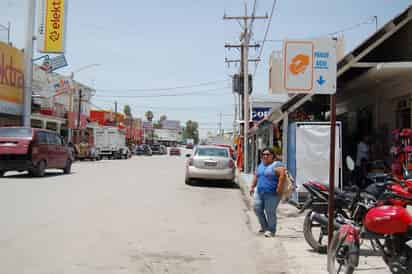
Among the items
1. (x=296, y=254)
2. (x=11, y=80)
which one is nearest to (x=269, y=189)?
(x=296, y=254)

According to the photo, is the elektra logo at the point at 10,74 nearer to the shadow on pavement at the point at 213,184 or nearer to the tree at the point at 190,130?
the shadow on pavement at the point at 213,184

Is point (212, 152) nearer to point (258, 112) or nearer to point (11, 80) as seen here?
point (258, 112)

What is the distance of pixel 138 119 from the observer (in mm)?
97500

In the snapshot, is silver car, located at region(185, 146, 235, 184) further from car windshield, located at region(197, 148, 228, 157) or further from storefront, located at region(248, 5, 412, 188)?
storefront, located at region(248, 5, 412, 188)

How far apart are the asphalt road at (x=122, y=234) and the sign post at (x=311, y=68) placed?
2271mm

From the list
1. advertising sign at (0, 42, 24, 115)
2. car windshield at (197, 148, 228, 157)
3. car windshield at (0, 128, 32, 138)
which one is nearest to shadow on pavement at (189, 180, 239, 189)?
car windshield at (197, 148, 228, 157)

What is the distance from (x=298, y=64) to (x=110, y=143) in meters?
42.6

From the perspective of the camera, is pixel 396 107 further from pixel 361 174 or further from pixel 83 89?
pixel 83 89

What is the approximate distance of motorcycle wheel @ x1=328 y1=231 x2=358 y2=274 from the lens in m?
4.82

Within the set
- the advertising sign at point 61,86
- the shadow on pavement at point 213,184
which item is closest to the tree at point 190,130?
the advertising sign at point 61,86

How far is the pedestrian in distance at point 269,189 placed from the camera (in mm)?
8102

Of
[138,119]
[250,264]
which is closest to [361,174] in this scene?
[250,264]

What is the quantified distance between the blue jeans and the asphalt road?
35 centimetres

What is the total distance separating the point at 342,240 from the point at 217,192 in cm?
1118
